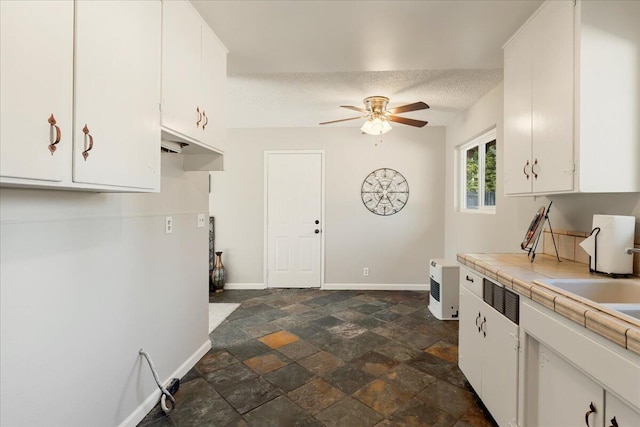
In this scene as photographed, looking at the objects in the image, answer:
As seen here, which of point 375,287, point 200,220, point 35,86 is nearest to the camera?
point 35,86

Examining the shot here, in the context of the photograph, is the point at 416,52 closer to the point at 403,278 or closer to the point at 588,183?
the point at 588,183

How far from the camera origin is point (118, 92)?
1.17 meters

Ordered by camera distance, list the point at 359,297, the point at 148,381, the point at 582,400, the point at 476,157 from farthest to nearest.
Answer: the point at 359,297 → the point at 476,157 → the point at 148,381 → the point at 582,400

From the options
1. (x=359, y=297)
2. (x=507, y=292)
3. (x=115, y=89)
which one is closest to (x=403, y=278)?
(x=359, y=297)

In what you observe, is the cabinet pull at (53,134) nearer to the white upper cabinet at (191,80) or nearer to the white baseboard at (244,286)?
the white upper cabinet at (191,80)

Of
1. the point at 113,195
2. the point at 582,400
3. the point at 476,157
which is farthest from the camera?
the point at 476,157

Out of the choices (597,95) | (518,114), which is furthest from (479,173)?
(597,95)

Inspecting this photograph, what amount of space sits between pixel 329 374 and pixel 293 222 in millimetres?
2541

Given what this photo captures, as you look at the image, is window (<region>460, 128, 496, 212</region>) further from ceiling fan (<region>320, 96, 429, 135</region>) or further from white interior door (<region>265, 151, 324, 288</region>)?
white interior door (<region>265, 151, 324, 288</region>)

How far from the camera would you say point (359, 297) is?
160 inches

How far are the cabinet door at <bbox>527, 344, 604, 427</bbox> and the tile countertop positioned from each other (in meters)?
0.23

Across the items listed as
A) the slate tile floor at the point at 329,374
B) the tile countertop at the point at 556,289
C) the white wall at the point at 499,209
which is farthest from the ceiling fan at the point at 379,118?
the slate tile floor at the point at 329,374

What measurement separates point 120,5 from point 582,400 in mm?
2297

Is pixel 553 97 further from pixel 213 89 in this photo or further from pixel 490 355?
pixel 213 89
